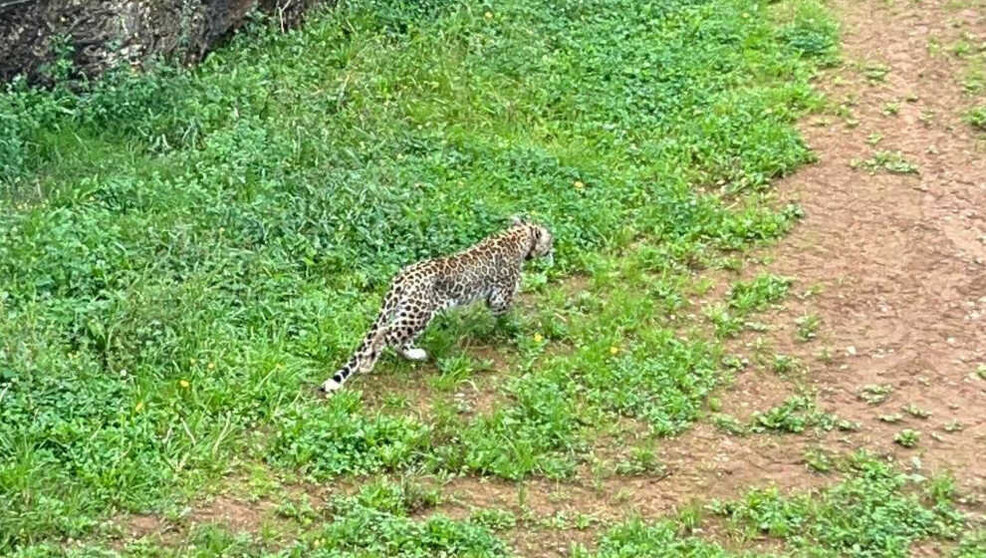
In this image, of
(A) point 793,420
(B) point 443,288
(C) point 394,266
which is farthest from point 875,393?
(C) point 394,266

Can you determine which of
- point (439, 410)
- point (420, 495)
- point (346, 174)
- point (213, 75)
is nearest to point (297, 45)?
point (213, 75)

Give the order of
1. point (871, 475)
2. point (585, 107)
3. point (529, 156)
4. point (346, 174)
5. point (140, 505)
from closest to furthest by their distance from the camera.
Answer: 1. point (140, 505)
2. point (871, 475)
3. point (346, 174)
4. point (529, 156)
5. point (585, 107)

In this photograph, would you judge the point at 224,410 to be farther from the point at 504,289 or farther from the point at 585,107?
the point at 585,107

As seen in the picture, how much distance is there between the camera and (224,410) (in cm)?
898

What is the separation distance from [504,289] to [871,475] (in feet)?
9.26

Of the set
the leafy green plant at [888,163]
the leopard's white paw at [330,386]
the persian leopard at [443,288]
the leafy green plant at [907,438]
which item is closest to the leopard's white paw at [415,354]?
the persian leopard at [443,288]

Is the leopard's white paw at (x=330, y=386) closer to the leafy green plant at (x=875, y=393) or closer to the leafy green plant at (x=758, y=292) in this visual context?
the leafy green plant at (x=758, y=292)

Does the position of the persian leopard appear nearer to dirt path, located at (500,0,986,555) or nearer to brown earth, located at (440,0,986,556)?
brown earth, located at (440,0,986,556)

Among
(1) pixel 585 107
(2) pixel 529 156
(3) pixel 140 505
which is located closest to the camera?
(3) pixel 140 505

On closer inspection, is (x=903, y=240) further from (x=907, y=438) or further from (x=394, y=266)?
(x=394, y=266)

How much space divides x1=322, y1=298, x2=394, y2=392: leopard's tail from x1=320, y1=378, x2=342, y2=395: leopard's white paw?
0.10 meters

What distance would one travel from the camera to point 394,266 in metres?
10.9

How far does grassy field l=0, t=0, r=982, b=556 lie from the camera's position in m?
8.30

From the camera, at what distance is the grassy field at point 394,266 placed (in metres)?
8.30
